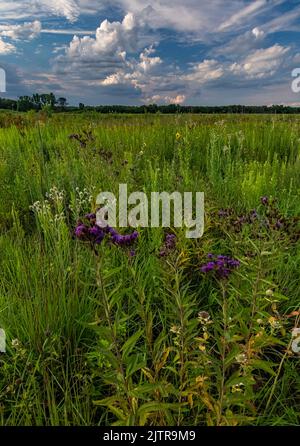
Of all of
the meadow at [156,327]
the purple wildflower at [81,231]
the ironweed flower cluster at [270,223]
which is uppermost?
the purple wildflower at [81,231]

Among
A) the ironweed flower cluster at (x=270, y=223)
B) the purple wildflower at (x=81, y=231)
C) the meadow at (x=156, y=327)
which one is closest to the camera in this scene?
the purple wildflower at (x=81, y=231)

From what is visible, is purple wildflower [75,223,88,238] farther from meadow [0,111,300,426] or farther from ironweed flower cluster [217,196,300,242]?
ironweed flower cluster [217,196,300,242]

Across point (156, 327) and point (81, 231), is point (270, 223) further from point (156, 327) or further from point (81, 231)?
point (81, 231)

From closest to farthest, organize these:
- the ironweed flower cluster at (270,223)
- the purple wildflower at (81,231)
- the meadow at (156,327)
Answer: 1. the purple wildflower at (81,231)
2. the meadow at (156,327)
3. the ironweed flower cluster at (270,223)

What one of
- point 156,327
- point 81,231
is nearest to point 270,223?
point 156,327

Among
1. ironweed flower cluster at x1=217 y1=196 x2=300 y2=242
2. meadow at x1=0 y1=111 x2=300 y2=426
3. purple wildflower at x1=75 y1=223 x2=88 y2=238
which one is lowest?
meadow at x1=0 y1=111 x2=300 y2=426

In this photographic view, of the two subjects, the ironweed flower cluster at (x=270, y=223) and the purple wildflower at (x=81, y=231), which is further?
the ironweed flower cluster at (x=270, y=223)

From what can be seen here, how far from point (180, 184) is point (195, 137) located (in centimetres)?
308

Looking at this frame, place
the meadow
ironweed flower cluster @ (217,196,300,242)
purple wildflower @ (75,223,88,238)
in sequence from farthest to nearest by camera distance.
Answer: ironweed flower cluster @ (217,196,300,242), the meadow, purple wildflower @ (75,223,88,238)

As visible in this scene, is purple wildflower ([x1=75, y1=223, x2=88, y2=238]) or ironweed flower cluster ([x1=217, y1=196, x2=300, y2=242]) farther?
ironweed flower cluster ([x1=217, y1=196, x2=300, y2=242])

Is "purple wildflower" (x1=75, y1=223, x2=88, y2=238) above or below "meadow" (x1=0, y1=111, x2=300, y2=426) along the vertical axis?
above

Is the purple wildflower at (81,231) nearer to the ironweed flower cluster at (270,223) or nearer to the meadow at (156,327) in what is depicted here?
the meadow at (156,327)

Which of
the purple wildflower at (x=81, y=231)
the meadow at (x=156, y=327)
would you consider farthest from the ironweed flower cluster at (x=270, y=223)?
the purple wildflower at (x=81, y=231)

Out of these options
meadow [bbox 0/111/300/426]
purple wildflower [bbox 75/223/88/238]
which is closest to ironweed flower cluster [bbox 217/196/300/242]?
meadow [bbox 0/111/300/426]
